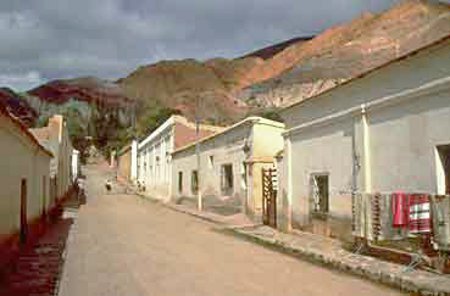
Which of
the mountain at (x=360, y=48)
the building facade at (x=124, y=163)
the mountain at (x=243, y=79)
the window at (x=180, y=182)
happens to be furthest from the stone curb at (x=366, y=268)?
the mountain at (x=360, y=48)

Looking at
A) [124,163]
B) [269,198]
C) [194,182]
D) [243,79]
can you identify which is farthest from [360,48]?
[269,198]

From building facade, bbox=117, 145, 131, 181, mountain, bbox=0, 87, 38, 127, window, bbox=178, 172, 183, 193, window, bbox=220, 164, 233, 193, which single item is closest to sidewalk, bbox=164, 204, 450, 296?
window, bbox=220, 164, 233, 193

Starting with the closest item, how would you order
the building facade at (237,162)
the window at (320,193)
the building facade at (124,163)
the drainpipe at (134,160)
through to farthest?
the window at (320,193) → the building facade at (237,162) → the drainpipe at (134,160) → the building facade at (124,163)

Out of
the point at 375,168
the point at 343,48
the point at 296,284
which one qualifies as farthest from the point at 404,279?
the point at 343,48

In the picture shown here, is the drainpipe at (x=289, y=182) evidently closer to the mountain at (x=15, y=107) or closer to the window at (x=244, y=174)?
the window at (x=244, y=174)

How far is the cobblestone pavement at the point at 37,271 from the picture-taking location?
931 centimetres

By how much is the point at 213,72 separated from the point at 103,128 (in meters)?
45.0

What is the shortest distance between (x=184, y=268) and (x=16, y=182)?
4.07m

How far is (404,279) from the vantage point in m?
9.23

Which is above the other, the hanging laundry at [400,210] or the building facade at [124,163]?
the building facade at [124,163]

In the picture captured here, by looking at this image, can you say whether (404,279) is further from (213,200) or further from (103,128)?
(103,128)

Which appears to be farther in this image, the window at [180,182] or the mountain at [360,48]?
→ the mountain at [360,48]

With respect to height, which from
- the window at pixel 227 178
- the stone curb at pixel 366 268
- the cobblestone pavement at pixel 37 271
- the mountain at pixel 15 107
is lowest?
the cobblestone pavement at pixel 37 271

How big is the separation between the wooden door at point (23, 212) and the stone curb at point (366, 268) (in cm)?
593
